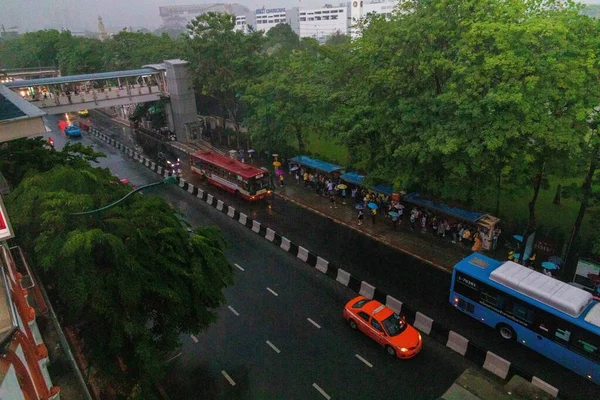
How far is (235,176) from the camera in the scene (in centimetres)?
3102

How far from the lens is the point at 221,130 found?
4875 centimetres

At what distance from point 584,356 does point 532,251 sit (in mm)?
8138

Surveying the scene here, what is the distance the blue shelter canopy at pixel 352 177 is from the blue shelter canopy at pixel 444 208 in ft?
13.2

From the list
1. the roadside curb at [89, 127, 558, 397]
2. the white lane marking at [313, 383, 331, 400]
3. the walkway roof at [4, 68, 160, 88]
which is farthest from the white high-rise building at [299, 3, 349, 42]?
the white lane marking at [313, 383, 331, 400]

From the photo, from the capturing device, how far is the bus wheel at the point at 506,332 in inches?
630

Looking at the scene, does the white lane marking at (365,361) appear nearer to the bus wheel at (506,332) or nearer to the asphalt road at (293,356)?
the asphalt road at (293,356)

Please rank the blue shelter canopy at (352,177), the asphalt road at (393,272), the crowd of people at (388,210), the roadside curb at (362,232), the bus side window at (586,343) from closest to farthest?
the bus side window at (586,343), the asphalt road at (393,272), the roadside curb at (362,232), the crowd of people at (388,210), the blue shelter canopy at (352,177)

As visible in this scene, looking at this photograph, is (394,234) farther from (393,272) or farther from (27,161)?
(27,161)

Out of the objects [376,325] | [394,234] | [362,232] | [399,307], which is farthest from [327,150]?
[376,325]

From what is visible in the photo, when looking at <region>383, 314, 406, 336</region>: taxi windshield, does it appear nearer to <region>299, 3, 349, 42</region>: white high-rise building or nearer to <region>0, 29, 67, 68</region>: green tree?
<region>0, 29, 67, 68</region>: green tree

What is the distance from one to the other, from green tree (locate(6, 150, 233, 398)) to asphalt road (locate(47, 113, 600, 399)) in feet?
19.7

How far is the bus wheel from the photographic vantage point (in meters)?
16.0

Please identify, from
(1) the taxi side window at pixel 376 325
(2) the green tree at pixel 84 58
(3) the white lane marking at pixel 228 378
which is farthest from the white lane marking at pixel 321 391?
(2) the green tree at pixel 84 58

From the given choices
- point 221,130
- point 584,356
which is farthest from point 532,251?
point 221,130
